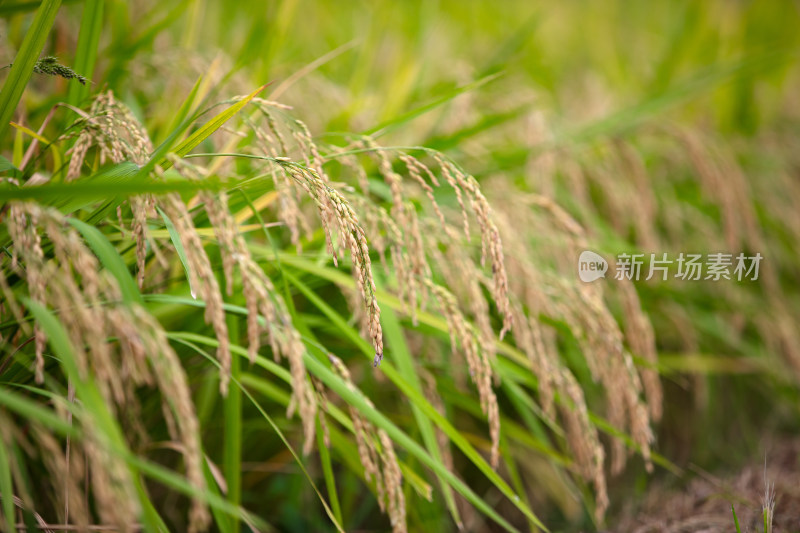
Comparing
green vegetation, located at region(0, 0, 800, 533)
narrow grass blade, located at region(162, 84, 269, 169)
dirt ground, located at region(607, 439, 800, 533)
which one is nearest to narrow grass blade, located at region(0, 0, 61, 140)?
green vegetation, located at region(0, 0, 800, 533)

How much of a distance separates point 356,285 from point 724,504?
114cm

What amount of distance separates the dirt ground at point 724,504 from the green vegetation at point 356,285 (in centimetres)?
10

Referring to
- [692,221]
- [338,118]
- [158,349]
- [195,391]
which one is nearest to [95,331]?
[158,349]

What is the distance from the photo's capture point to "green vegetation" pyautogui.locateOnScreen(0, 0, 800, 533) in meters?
0.74

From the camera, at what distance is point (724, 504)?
1.37 m

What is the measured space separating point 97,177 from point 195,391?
2.40 feet

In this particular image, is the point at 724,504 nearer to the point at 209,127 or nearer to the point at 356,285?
the point at 356,285

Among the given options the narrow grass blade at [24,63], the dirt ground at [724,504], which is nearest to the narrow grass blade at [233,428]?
the narrow grass blade at [24,63]

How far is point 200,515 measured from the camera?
2.09ft

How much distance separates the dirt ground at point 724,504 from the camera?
1.25 m

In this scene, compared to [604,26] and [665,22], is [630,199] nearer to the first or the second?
[604,26]

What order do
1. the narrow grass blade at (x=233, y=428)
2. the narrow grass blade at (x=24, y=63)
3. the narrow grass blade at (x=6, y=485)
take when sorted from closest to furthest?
the narrow grass blade at (x=6, y=485) < the narrow grass blade at (x=24, y=63) < the narrow grass blade at (x=233, y=428)

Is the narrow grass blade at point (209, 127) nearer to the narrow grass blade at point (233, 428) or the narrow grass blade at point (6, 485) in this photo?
the narrow grass blade at point (233, 428)

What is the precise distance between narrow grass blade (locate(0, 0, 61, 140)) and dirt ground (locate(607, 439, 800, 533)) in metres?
1.57
